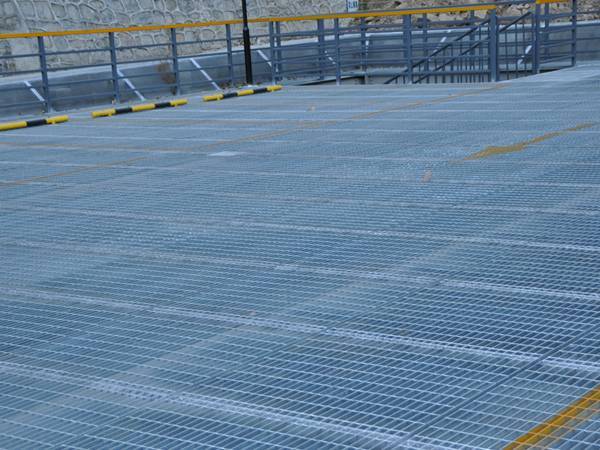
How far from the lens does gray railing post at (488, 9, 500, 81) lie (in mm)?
17656

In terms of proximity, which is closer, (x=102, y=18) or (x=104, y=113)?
(x=104, y=113)

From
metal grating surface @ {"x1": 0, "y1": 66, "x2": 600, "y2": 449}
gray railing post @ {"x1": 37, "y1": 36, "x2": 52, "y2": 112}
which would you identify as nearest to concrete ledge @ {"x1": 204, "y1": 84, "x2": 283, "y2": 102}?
gray railing post @ {"x1": 37, "y1": 36, "x2": 52, "y2": 112}

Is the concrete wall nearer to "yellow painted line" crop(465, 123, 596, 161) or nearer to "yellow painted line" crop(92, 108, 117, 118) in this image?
"yellow painted line" crop(92, 108, 117, 118)

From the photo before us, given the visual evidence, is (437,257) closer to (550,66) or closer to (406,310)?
(406,310)

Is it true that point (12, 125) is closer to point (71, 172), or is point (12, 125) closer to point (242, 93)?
point (242, 93)

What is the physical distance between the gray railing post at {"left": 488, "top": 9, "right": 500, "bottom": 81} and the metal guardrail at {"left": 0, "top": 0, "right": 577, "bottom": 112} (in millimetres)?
18

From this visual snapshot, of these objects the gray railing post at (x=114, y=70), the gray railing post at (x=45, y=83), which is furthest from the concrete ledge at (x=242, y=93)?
the gray railing post at (x=45, y=83)

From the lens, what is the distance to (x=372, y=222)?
711 centimetres

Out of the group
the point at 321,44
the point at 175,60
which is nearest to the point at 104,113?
the point at 175,60

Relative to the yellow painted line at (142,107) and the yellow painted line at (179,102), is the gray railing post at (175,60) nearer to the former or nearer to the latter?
the yellow painted line at (179,102)

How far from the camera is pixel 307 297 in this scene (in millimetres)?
5457

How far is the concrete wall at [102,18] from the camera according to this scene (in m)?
23.2

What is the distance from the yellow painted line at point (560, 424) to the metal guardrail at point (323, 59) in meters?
14.6

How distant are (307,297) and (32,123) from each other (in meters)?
11.9
